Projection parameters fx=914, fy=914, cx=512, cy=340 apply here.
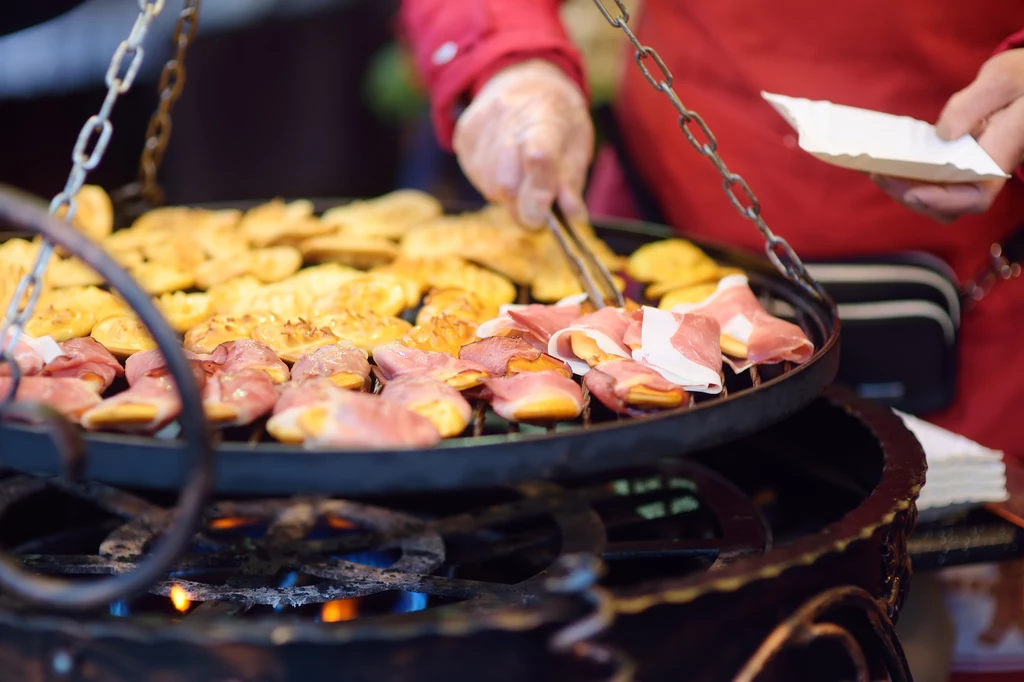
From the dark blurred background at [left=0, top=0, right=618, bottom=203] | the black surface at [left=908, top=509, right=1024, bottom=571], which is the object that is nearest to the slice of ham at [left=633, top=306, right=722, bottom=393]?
the black surface at [left=908, top=509, right=1024, bottom=571]

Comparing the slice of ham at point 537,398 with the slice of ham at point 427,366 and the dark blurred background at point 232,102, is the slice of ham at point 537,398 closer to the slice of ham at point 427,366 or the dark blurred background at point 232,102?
the slice of ham at point 427,366

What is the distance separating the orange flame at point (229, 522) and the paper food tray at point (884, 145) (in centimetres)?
125

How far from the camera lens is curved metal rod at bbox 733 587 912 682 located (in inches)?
45.4

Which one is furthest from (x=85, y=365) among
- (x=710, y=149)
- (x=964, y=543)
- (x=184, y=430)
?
(x=964, y=543)

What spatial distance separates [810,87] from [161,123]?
1.57 metres

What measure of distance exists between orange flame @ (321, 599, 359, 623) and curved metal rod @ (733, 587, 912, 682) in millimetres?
680

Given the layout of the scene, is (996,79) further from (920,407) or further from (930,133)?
(920,407)

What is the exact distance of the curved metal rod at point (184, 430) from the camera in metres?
0.92

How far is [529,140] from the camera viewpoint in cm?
190

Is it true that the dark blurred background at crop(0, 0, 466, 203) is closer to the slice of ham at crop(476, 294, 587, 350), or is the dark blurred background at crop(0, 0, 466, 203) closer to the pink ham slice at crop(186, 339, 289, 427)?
the slice of ham at crop(476, 294, 587, 350)

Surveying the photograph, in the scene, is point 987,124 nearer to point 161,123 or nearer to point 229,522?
point 229,522

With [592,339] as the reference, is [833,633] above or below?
below

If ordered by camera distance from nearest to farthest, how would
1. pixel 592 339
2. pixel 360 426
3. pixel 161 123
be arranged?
1. pixel 360 426
2. pixel 592 339
3. pixel 161 123

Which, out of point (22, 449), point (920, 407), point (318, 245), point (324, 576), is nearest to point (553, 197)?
point (318, 245)
